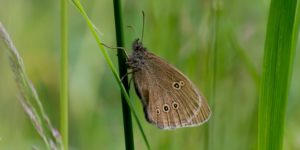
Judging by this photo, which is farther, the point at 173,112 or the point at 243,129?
the point at 243,129

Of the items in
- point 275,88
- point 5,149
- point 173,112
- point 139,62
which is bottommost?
point 5,149

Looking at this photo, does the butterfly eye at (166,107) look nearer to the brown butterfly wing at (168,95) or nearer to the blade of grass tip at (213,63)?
the brown butterfly wing at (168,95)

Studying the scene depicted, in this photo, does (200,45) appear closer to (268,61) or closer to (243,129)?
(243,129)

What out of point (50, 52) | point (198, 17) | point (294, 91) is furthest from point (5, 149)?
point (294, 91)

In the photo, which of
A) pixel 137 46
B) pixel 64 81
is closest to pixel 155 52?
pixel 137 46

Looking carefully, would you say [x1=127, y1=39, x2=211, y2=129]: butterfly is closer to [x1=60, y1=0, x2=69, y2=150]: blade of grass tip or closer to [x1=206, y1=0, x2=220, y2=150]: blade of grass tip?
[x1=206, y1=0, x2=220, y2=150]: blade of grass tip

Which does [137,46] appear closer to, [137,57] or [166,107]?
[137,57]
